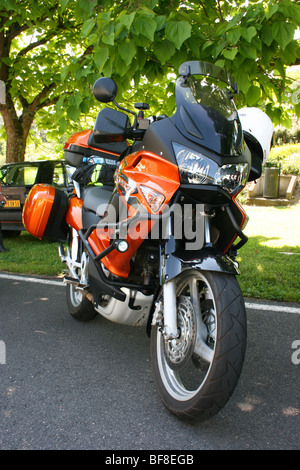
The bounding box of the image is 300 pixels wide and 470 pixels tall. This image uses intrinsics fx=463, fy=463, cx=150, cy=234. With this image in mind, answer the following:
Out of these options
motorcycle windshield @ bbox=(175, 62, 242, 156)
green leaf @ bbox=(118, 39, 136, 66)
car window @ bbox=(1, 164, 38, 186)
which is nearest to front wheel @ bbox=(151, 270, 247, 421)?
motorcycle windshield @ bbox=(175, 62, 242, 156)

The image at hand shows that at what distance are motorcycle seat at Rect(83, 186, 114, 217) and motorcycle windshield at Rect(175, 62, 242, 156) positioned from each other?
0.99 meters

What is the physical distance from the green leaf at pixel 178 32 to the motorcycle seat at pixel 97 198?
1356mm

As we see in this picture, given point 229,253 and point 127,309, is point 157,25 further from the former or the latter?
point 127,309

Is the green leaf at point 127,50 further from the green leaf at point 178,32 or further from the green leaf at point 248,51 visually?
the green leaf at point 248,51

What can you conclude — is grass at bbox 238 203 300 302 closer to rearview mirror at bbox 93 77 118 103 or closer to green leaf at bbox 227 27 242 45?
green leaf at bbox 227 27 242 45

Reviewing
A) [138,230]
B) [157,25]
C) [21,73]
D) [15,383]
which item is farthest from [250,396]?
[21,73]

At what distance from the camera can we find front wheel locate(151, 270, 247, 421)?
2.25m

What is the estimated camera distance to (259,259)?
259 inches

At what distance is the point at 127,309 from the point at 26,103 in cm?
947

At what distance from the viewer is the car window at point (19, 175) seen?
871 centimetres

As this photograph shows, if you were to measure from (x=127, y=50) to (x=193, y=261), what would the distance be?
2.33 meters

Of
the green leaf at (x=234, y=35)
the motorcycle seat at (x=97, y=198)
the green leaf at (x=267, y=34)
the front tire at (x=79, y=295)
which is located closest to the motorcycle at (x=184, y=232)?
the motorcycle seat at (x=97, y=198)

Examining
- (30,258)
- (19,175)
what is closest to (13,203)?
(19,175)

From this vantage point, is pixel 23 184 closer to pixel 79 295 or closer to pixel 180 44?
pixel 79 295
